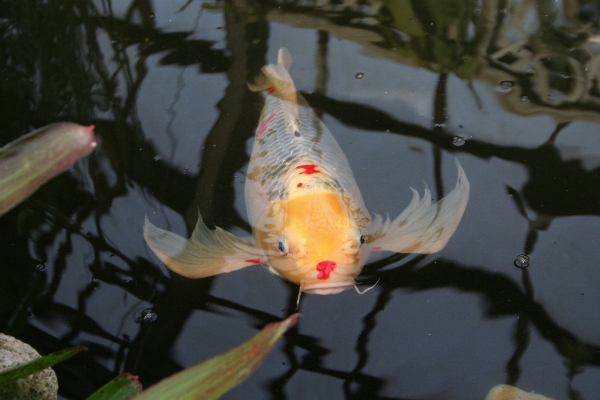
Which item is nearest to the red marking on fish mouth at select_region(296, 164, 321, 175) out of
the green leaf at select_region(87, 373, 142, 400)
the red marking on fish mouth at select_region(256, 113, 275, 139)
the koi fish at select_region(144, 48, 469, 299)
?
the koi fish at select_region(144, 48, 469, 299)

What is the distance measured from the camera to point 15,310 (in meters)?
1.98

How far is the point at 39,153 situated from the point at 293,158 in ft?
4.06

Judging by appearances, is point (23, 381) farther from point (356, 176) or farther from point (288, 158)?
point (356, 176)

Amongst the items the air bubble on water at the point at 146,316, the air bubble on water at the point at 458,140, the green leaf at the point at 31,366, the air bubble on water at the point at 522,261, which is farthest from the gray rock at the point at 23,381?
the air bubble on water at the point at 458,140

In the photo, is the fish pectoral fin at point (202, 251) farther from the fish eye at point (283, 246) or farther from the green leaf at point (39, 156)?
the green leaf at point (39, 156)

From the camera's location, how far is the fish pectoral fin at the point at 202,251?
80.1 inches

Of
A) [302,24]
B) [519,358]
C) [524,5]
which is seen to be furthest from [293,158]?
[524,5]

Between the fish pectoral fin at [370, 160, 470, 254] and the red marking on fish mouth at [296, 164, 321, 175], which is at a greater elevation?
the red marking on fish mouth at [296, 164, 321, 175]

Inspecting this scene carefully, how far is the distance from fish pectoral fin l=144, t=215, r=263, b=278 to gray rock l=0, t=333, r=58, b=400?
591mm

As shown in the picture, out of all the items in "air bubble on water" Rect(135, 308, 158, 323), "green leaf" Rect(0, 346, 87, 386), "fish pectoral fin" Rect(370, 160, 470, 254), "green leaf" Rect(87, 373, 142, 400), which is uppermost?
"green leaf" Rect(0, 346, 87, 386)

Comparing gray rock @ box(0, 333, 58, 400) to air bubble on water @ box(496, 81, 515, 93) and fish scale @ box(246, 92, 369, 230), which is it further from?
air bubble on water @ box(496, 81, 515, 93)

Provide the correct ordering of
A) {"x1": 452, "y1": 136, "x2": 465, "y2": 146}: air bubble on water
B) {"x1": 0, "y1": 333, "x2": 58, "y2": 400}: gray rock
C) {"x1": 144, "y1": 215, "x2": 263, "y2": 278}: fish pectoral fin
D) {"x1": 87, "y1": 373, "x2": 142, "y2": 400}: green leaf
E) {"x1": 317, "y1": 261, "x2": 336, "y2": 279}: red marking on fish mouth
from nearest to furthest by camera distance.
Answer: {"x1": 87, "y1": 373, "x2": 142, "y2": 400}: green leaf
{"x1": 0, "y1": 333, "x2": 58, "y2": 400}: gray rock
{"x1": 317, "y1": 261, "x2": 336, "y2": 279}: red marking on fish mouth
{"x1": 144, "y1": 215, "x2": 263, "y2": 278}: fish pectoral fin
{"x1": 452, "y1": 136, "x2": 465, "y2": 146}: air bubble on water

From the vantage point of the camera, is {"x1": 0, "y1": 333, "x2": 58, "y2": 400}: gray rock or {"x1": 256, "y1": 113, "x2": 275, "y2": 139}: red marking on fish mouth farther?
{"x1": 256, "y1": 113, "x2": 275, "y2": 139}: red marking on fish mouth

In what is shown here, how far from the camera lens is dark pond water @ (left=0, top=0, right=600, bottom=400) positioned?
71.4 inches
